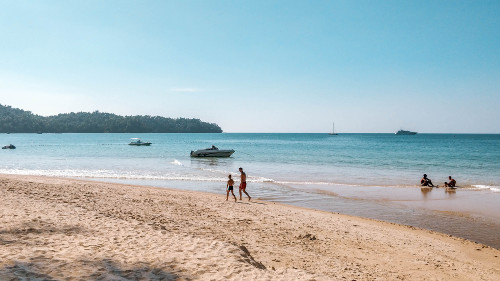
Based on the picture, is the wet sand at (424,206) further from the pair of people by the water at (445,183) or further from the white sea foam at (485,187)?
the white sea foam at (485,187)

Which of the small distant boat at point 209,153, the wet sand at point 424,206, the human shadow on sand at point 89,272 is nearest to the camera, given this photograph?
the human shadow on sand at point 89,272

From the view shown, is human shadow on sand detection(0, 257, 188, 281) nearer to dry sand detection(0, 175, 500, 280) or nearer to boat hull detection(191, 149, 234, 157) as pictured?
dry sand detection(0, 175, 500, 280)

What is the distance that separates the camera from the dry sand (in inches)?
248

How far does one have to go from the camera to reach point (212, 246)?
25.6ft

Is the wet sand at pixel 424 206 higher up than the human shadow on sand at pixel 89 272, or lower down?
lower down

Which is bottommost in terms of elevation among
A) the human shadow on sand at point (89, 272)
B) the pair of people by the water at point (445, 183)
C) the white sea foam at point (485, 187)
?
the white sea foam at point (485, 187)

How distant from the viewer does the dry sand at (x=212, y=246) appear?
6301mm

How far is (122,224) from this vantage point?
31.6 ft

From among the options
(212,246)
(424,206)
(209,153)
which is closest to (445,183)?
(424,206)

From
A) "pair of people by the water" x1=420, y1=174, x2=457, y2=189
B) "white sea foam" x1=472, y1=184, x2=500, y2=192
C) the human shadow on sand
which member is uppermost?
the human shadow on sand

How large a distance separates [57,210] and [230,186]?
7684mm

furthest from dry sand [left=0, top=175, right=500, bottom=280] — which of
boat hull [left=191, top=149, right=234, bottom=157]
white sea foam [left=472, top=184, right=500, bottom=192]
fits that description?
boat hull [left=191, top=149, right=234, bottom=157]

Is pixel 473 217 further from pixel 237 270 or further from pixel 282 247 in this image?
pixel 237 270

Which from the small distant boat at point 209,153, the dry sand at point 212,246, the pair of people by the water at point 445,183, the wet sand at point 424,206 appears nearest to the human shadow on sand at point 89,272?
the dry sand at point 212,246
